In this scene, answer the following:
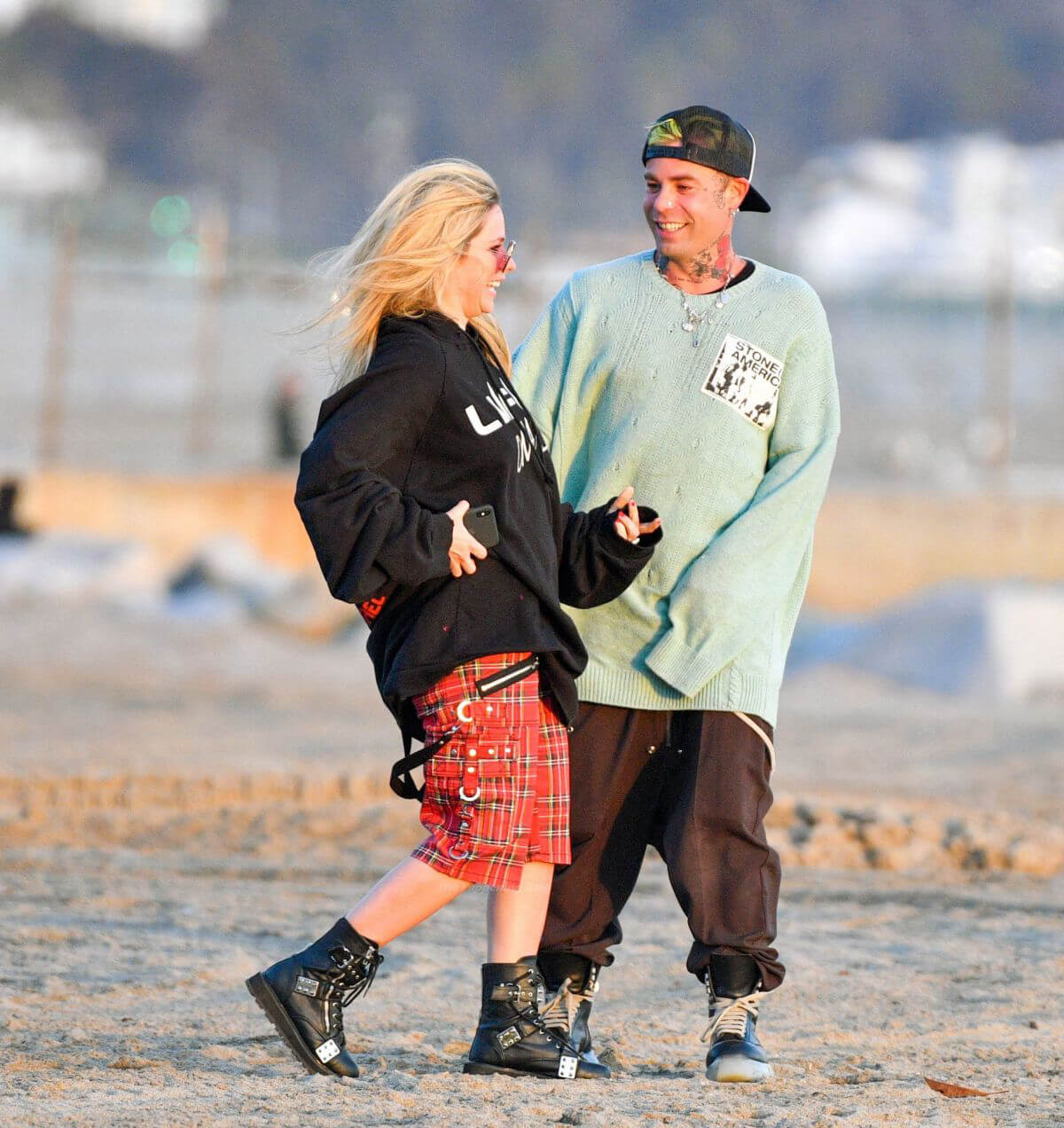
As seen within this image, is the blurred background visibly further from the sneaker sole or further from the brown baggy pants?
the sneaker sole

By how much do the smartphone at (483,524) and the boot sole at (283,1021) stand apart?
36.4 inches

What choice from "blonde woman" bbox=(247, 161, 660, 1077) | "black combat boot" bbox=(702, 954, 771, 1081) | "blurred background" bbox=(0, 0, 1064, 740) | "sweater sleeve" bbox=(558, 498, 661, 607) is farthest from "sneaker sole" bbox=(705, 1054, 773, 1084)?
"blurred background" bbox=(0, 0, 1064, 740)

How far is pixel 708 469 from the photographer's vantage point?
390cm

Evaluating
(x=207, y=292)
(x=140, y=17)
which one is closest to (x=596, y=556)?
(x=207, y=292)

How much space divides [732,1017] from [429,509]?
120 cm

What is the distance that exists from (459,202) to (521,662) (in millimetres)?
887

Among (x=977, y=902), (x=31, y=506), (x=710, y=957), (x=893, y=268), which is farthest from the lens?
(x=893, y=268)

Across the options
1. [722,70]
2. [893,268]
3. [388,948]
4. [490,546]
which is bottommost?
[388,948]

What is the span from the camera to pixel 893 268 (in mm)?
50906

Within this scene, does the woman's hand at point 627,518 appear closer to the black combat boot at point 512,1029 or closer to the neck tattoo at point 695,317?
the neck tattoo at point 695,317

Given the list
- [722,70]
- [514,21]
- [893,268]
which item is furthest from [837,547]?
[514,21]

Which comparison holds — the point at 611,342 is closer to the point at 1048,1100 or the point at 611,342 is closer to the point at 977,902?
the point at 1048,1100

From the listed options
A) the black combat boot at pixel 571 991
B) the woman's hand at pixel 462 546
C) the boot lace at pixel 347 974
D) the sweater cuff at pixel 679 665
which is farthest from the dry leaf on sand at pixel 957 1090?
the woman's hand at pixel 462 546

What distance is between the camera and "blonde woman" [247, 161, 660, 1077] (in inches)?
136
